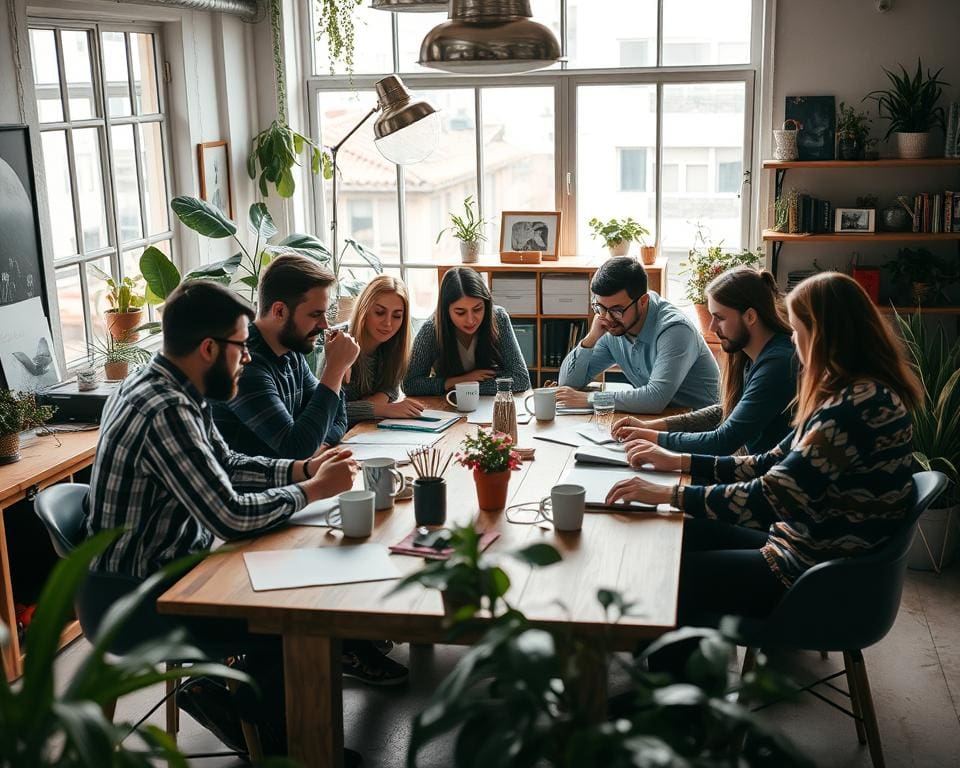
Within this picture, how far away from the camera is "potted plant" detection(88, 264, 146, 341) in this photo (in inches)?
181

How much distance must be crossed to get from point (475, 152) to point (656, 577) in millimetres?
3968

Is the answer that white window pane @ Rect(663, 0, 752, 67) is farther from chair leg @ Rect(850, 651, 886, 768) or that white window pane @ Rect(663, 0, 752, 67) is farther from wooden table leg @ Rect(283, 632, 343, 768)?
wooden table leg @ Rect(283, 632, 343, 768)

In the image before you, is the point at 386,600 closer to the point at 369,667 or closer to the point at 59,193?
the point at 369,667

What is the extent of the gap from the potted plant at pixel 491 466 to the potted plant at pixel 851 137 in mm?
3199

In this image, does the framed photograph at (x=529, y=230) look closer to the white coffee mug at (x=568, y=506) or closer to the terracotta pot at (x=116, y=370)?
the terracotta pot at (x=116, y=370)

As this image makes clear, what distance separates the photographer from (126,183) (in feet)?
16.4

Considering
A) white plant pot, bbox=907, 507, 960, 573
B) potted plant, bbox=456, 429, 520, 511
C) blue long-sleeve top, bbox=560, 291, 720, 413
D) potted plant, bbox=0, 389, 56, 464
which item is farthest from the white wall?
potted plant, bbox=0, 389, 56, 464

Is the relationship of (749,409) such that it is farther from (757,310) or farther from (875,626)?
(875,626)

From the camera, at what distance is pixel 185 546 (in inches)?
101

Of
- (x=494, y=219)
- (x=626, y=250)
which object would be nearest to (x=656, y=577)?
(x=626, y=250)

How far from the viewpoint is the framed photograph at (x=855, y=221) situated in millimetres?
5176

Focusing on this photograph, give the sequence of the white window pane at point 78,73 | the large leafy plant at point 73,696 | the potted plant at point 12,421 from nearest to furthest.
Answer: the large leafy plant at point 73,696 → the potted plant at point 12,421 → the white window pane at point 78,73

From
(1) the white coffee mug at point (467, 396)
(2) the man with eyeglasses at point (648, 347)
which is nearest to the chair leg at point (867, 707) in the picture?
(2) the man with eyeglasses at point (648, 347)

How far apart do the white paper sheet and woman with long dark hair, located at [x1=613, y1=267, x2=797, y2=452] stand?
984mm
